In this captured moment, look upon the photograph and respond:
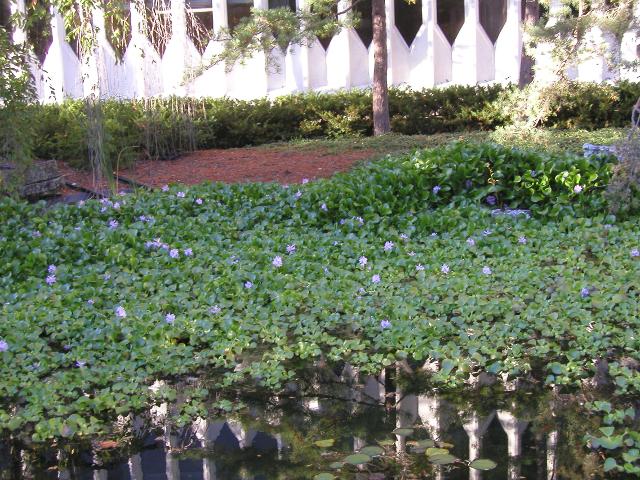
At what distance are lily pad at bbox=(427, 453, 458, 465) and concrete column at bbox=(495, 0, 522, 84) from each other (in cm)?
1224

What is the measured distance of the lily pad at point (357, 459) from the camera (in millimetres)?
4363

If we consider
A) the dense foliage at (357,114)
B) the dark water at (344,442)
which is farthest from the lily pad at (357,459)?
the dense foliage at (357,114)

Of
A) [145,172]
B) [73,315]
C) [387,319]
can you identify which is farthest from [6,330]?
[145,172]

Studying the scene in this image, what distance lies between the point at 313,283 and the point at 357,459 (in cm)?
222

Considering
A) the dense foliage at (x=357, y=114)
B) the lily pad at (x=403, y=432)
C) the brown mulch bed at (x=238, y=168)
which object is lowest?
the lily pad at (x=403, y=432)

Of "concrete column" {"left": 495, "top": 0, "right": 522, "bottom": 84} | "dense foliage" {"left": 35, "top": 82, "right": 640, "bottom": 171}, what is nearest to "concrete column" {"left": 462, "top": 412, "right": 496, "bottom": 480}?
"dense foliage" {"left": 35, "top": 82, "right": 640, "bottom": 171}

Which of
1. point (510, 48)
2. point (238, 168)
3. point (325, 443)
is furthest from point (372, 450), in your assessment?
point (510, 48)

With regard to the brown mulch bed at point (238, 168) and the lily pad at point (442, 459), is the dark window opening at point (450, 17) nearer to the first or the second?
the brown mulch bed at point (238, 168)

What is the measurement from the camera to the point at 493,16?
1653 centimetres

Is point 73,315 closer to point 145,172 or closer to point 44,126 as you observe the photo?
point 145,172

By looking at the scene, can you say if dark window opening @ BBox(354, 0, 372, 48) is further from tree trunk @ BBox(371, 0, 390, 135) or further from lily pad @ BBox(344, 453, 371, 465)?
lily pad @ BBox(344, 453, 371, 465)

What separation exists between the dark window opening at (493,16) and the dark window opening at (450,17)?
15.6 inches

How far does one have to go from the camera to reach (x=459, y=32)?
54.4 feet

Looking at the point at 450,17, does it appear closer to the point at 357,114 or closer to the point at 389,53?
the point at 389,53
